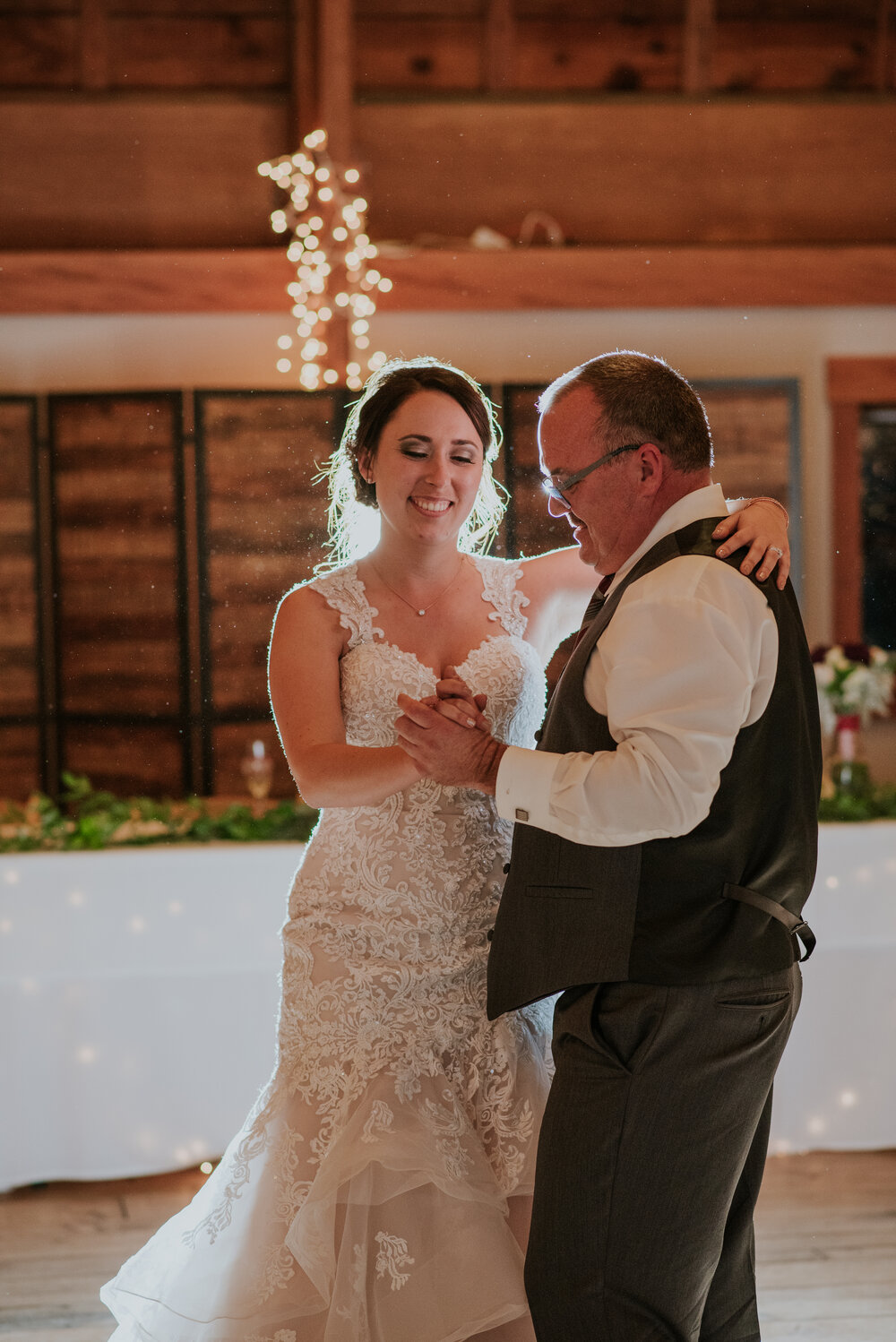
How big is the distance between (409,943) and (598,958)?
502 millimetres

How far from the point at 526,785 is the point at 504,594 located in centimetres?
75

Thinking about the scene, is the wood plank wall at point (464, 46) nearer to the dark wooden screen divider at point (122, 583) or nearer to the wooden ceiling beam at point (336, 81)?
the wooden ceiling beam at point (336, 81)

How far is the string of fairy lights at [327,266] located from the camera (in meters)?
5.42

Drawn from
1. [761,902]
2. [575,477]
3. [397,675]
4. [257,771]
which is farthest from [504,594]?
Result: [257,771]

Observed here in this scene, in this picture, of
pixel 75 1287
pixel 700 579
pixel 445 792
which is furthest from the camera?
pixel 75 1287

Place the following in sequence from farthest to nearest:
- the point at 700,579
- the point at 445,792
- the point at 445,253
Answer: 1. the point at 445,253
2. the point at 445,792
3. the point at 700,579

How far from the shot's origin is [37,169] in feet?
18.7

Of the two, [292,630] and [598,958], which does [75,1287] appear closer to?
[292,630]

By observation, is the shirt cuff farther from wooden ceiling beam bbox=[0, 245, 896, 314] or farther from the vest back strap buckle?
wooden ceiling beam bbox=[0, 245, 896, 314]

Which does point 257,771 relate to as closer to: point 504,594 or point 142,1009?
point 142,1009

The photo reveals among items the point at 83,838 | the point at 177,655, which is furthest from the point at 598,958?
the point at 177,655

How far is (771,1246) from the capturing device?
2.97 m

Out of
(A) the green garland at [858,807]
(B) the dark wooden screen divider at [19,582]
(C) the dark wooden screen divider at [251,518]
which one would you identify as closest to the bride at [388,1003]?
(A) the green garland at [858,807]

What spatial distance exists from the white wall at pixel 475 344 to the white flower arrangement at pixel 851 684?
2070 millimetres
